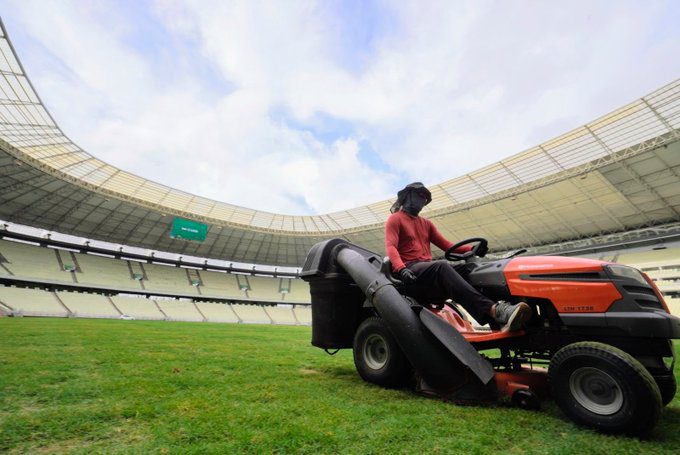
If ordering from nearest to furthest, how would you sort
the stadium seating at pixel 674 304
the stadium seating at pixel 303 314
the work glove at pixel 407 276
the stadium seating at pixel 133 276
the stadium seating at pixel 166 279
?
1. the work glove at pixel 407 276
2. the stadium seating at pixel 674 304
3. the stadium seating at pixel 133 276
4. the stadium seating at pixel 166 279
5. the stadium seating at pixel 303 314

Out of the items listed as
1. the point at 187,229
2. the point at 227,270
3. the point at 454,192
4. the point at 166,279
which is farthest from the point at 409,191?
the point at 227,270

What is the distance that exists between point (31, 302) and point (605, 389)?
126 feet

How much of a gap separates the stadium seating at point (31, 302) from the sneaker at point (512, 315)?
3558 centimetres

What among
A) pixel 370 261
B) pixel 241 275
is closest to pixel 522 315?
pixel 370 261

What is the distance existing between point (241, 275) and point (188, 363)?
4615 cm

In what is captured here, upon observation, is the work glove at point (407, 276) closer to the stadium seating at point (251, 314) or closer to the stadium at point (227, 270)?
the stadium at point (227, 270)

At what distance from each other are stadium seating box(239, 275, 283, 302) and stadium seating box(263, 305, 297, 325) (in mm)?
1342

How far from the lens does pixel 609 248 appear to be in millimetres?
26922

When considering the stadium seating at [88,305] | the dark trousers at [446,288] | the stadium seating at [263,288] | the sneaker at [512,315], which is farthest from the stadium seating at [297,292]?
the sneaker at [512,315]

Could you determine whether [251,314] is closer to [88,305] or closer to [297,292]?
[297,292]

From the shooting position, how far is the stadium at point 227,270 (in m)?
2.04

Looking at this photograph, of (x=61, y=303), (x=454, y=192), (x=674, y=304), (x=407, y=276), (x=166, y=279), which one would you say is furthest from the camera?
(x=166, y=279)

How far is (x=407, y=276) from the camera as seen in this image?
2965mm

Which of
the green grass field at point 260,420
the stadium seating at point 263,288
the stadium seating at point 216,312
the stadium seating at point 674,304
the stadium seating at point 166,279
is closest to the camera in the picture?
the green grass field at point 260,420
